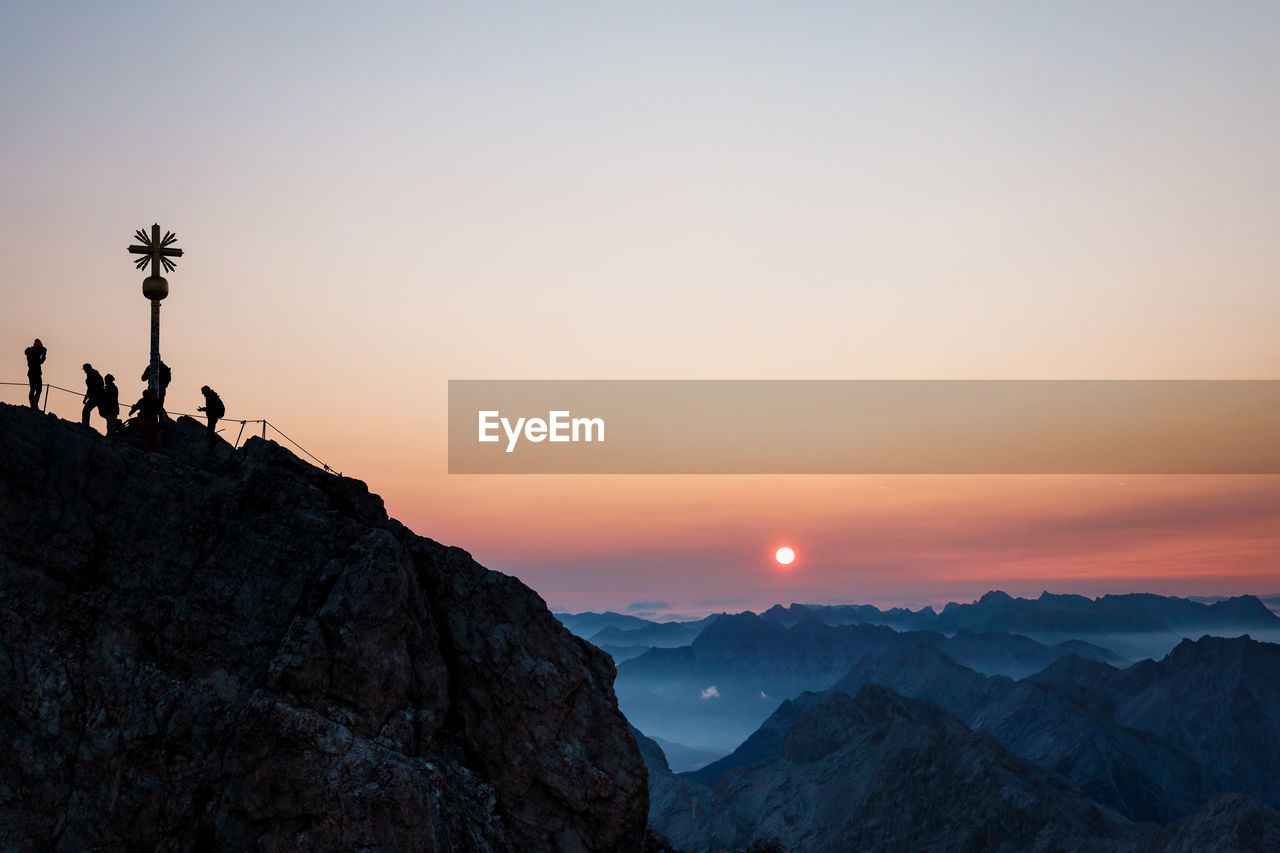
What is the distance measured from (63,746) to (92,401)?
51.3 feet

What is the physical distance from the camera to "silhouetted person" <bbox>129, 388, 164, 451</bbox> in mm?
42750

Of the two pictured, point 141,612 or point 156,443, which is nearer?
point 141,612

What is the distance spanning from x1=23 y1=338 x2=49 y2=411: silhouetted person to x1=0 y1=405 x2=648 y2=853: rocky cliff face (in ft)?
15.9

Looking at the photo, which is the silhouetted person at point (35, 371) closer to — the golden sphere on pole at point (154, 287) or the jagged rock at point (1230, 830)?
the golden sphere on pole at point (154, 287)

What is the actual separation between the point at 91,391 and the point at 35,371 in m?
2.43

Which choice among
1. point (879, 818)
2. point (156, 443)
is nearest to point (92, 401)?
point (156, 443)

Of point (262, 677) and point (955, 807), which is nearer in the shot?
point (262, 677)

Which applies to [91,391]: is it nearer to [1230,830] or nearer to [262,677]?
[262,677]

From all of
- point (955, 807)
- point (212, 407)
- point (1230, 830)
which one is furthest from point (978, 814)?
point (212, 407)

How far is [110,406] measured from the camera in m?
43.0

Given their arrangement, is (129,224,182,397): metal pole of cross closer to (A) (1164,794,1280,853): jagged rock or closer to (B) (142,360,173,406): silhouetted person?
(B) (142,360,173,406): silhouetted person

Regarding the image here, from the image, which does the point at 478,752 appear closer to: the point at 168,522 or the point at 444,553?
the point at 444,553

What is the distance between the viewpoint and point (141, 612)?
3666 cm

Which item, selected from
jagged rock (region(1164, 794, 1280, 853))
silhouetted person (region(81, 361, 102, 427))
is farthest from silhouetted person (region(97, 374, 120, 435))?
jagged rock (region(1164, 794, 1280, 853))
